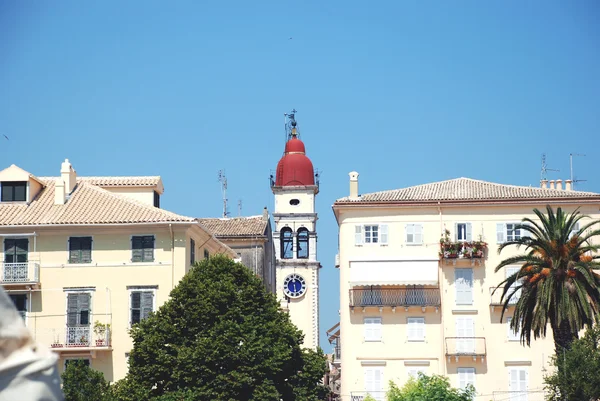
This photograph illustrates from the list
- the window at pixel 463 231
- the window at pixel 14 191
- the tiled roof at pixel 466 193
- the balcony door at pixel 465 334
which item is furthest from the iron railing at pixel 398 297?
the window at pixel 14 191

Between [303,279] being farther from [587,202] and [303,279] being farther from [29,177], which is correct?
[29,177]

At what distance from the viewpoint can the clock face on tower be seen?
120 m

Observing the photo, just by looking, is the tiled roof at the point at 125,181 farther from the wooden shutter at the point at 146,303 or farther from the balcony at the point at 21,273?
the wooden shutter at the point at 146,303

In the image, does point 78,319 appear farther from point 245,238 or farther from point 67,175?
point 245,238

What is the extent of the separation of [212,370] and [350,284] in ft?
66.4

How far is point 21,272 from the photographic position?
6078 cm

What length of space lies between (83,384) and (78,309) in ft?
34.0

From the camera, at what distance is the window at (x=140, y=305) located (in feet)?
198

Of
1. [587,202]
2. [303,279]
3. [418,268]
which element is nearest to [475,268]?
[418,268]

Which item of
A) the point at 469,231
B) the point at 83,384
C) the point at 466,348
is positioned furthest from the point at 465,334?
the point at 83,384

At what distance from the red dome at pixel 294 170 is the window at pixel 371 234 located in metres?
49.2

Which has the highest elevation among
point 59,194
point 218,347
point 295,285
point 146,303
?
point 295,285

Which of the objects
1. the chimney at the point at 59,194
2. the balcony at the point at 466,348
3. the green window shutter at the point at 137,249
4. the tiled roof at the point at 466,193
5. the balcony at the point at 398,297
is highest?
the tiled roof at the point at 466,193

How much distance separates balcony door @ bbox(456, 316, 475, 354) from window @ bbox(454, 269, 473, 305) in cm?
103
